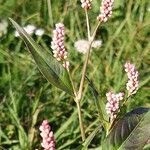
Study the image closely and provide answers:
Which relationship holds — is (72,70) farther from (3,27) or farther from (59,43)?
(59,43)

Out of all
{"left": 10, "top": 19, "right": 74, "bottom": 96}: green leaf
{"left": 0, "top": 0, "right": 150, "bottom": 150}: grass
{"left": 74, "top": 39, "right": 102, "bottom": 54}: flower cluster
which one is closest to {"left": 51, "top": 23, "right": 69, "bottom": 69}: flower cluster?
{"left": 10, "top": 19, "right": 74, "bottom": 96}: green leaf

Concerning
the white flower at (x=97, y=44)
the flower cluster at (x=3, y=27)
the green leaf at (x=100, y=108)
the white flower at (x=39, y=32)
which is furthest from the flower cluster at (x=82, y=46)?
the green leaf at (x=100, y=108)

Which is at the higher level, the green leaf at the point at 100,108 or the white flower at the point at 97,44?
the white flower at the point at 97,44

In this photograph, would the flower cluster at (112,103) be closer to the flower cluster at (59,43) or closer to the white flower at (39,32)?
the flower cluster at (59,43)

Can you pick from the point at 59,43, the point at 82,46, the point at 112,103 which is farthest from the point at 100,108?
the point at 82,46

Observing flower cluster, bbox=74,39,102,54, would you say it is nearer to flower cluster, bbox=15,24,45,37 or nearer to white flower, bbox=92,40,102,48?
white flower, bbox=92,40,102,48

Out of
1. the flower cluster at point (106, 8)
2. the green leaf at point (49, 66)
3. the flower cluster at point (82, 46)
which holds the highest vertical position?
the flower cluster at point (82, 46)
